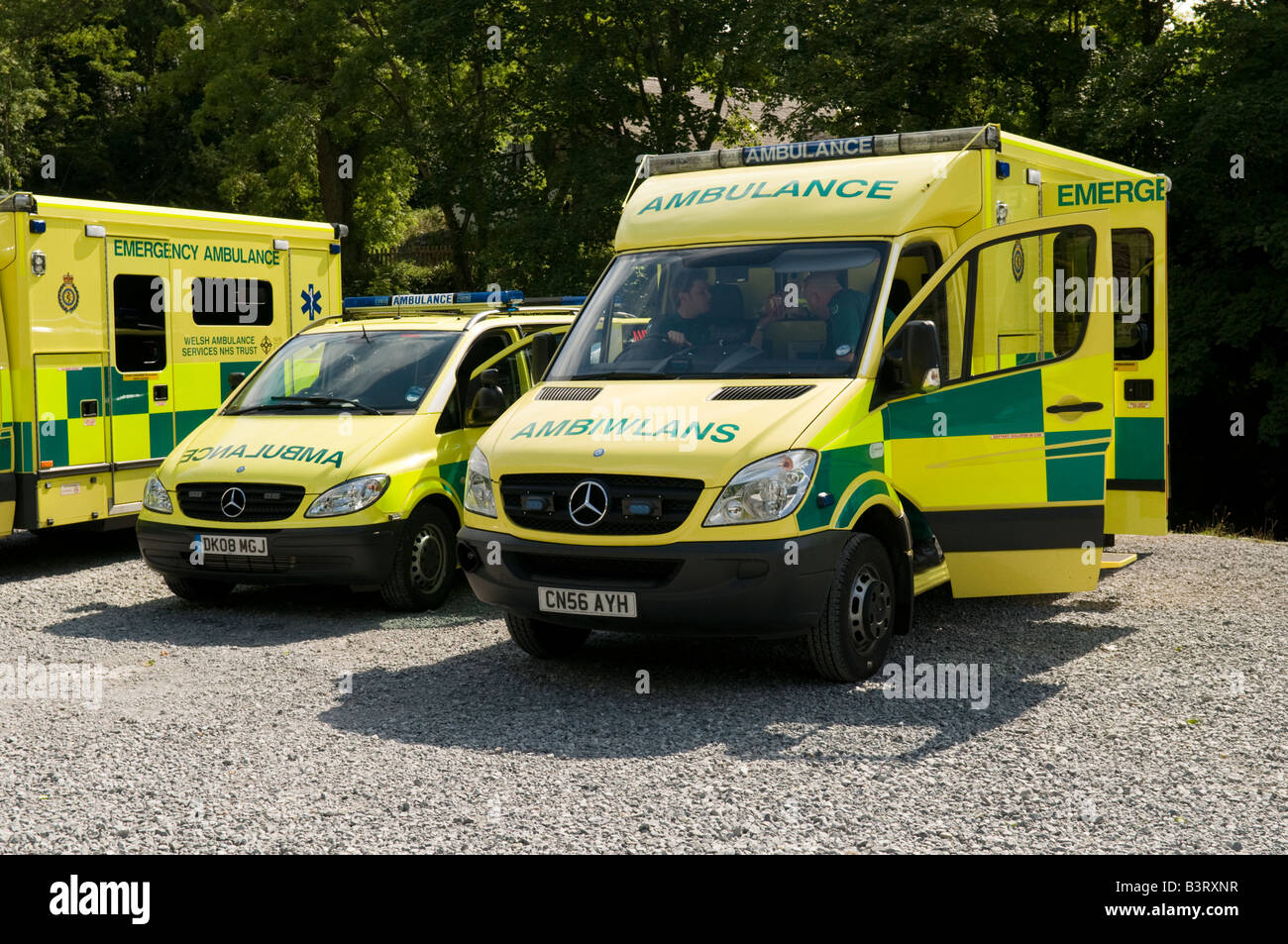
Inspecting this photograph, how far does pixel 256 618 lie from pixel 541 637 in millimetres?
2444

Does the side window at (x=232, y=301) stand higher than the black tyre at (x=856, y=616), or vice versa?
the side window at (x=232, y=301)

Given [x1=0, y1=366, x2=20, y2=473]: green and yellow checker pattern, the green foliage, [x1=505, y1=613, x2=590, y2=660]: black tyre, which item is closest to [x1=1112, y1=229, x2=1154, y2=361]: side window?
[x1=505, y1=613, x2=590, y2=660]: black tyre

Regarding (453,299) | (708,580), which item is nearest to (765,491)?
(708,580)

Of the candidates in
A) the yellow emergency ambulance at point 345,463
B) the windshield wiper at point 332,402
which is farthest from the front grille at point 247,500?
the windshield wiper at point 332,402

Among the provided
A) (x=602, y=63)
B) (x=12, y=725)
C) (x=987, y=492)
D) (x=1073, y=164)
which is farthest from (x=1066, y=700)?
(x=602, y=63)

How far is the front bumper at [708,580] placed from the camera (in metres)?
6.44

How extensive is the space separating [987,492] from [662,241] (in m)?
2.22

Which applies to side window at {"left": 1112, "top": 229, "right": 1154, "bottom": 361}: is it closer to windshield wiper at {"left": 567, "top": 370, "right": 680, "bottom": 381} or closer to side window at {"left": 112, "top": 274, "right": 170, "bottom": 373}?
windshield wiper at {"left": 567, "top": 370, "right": 680, "bottom": 381}

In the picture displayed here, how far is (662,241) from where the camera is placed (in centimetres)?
787

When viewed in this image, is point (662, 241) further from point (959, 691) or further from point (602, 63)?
point (602, 63)

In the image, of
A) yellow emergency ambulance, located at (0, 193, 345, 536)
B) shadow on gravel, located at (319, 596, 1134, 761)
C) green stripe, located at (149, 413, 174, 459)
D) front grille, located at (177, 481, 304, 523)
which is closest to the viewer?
shadow on gravel, located at (319, 596, 1134, 761)

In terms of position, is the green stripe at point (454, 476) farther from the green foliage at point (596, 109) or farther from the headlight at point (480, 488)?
the green foliage at point (596, 109)

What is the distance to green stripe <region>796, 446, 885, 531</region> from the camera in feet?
21.4

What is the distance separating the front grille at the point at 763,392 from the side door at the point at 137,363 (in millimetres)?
6299
